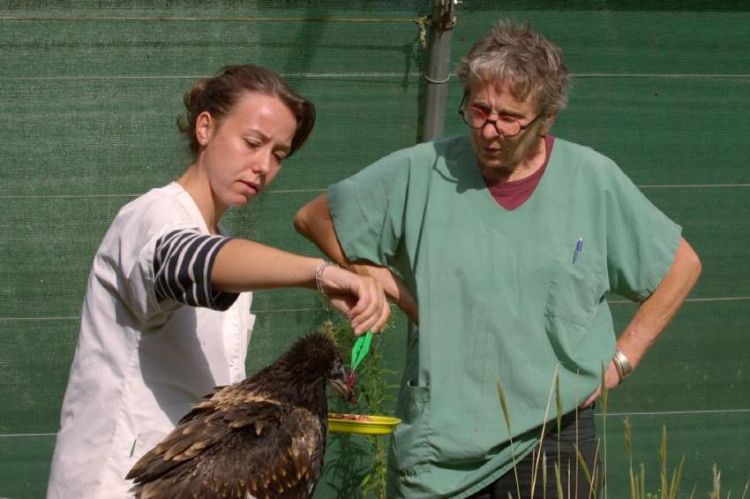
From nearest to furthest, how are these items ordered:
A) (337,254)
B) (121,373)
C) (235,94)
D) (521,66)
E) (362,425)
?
(121,373)
(235,94)
(362,425)
(521,66)
(337,254)

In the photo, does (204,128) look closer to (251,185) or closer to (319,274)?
(251,185)

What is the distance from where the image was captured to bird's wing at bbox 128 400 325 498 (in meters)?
3.01

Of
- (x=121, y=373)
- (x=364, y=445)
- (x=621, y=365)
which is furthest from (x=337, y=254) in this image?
(x=364, y=445)

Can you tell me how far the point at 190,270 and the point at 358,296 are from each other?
1.11 feet

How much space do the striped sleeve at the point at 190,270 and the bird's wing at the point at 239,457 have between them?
40 cm

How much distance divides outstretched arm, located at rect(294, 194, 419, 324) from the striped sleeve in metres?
1.42

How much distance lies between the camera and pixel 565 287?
13.0 ft

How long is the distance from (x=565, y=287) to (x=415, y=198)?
0.50m

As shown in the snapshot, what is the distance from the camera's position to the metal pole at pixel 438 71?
5.95 metres

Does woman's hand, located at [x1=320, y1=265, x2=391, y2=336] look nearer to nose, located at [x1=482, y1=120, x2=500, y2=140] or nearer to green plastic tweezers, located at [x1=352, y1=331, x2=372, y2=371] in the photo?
green plastic tweezers, located at [x1=352, y1=331, x2=372, y2=371]

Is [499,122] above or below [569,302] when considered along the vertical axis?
above

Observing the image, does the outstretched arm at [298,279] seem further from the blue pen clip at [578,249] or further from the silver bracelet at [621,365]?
the silver bracelet at [621,365]

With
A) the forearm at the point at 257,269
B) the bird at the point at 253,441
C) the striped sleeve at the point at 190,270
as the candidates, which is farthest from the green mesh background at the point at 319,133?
the forearm at the point at 257,269

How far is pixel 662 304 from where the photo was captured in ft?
14.4
